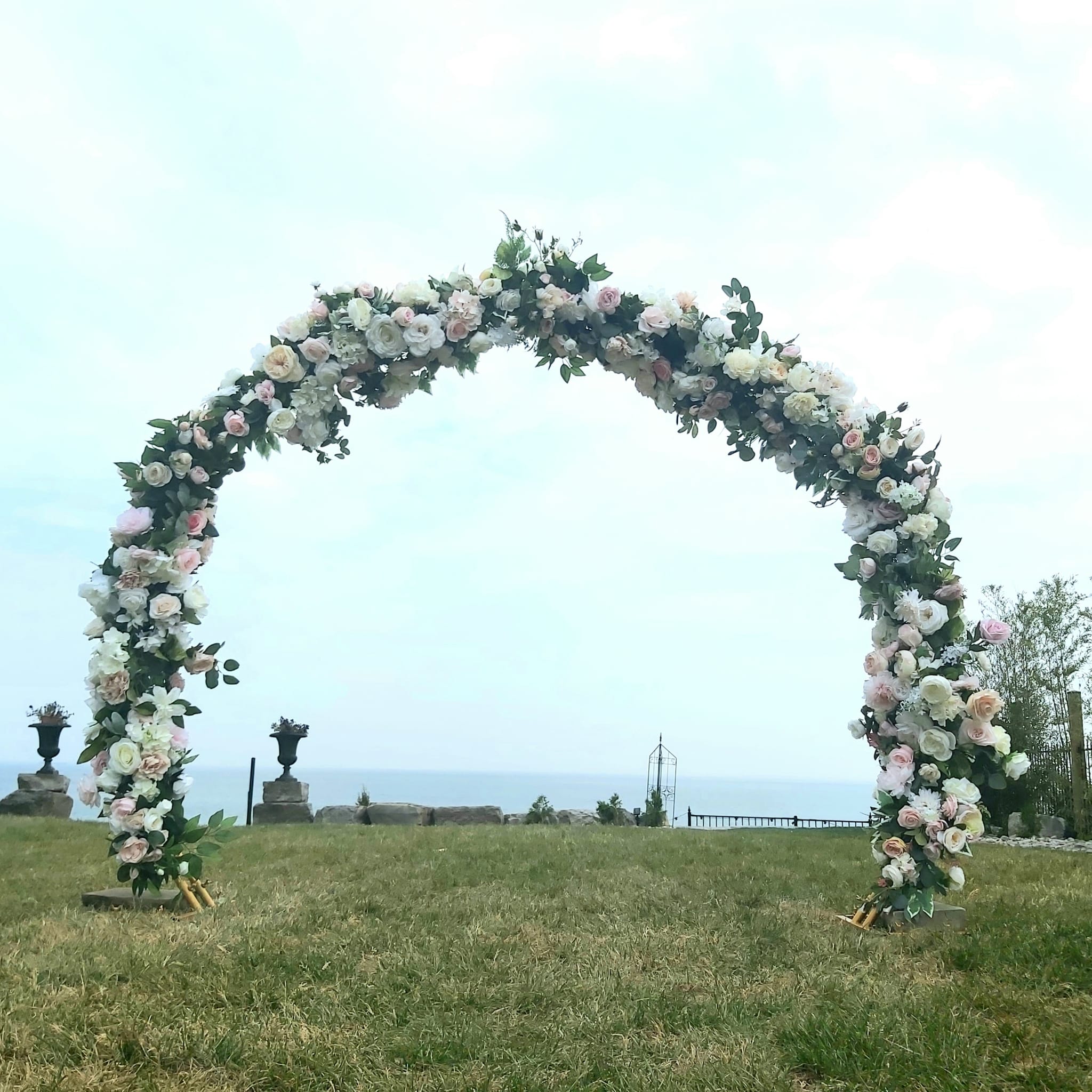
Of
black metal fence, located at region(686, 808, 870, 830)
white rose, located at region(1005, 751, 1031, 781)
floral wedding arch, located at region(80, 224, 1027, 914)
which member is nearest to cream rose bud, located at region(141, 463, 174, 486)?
floral wedding arch, located at region(80, 224, 1027, 914)

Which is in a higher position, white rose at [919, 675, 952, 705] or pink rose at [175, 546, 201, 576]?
pink rose at [175, 546, 201, 576]

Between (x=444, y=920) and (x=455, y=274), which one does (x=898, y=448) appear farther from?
(x=444, y=920)

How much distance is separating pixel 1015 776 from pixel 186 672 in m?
4.56

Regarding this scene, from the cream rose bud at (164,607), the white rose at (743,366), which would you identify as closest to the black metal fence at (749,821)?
the white rose at (743,366)

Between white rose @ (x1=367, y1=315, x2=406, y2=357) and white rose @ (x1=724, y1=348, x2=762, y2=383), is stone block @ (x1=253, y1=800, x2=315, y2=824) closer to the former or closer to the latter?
white rose @ (x1=367, y1=315, x2=406, y2=357)

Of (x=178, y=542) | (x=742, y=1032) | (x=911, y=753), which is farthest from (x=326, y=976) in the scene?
(x=911, y=753)

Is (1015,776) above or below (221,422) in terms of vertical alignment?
below

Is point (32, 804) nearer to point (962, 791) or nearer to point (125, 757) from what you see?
point (125, 757)

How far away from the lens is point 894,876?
4426 millimetres

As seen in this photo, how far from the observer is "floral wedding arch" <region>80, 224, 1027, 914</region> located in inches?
182

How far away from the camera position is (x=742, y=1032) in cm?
279

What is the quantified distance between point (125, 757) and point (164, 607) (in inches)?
32.2

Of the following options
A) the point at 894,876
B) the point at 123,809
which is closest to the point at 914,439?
the point at 894,876

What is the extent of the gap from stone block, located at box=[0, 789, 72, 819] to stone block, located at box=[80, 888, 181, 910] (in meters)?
6.51
